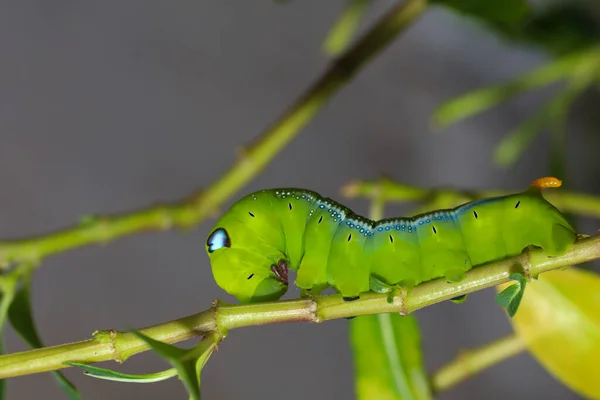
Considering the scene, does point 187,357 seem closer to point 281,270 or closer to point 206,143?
point 281,270

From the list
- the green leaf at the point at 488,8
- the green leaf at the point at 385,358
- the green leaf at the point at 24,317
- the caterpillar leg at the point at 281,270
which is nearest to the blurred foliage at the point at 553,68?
the green leaf at the point at 488,8

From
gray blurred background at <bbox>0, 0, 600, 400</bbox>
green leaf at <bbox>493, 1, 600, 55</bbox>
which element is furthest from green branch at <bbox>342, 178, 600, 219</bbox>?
gray blurred background at <bbox>0, 0, 600, 400</bbox>

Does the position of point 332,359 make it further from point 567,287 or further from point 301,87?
point 567,287

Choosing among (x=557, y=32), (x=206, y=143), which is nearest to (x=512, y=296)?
(x=557, y=32)

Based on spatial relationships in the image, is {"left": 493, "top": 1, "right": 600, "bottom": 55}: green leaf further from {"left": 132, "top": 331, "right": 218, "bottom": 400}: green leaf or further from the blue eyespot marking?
{"left": 132, "top": 331, "right": 218, "bottom": 400}: green leaf

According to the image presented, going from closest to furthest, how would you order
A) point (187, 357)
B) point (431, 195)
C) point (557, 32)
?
point (187, 357)
point (431, 195)
point (557, 32)

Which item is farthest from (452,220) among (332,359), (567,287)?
(332,359)
